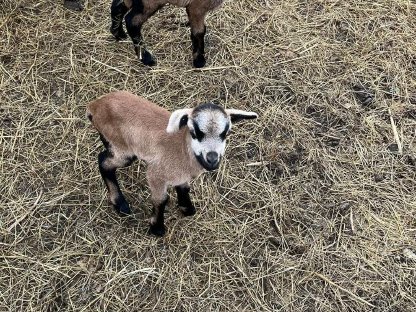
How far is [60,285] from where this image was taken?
12.6 ft

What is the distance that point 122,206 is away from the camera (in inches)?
163

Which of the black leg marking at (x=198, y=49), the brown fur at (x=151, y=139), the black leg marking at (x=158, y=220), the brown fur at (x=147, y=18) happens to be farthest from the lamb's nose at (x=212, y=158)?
the black leg marking at (x=198, y=49)

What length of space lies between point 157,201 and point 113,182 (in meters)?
0.45

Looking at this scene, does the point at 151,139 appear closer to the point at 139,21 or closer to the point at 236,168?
the point at 236,168

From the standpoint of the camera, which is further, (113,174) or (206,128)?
(113,174)

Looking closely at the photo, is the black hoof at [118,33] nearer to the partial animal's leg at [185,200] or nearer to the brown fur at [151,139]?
the brown fur at [151,139]

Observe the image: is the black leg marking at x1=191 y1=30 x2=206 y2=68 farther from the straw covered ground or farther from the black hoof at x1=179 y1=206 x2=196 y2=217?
the black hoof at x1=179 y1=206 x2=196 y2=217

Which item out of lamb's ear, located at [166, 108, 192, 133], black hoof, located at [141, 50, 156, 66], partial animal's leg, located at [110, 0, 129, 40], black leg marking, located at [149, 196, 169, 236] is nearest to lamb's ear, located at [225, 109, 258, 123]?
lamb's ear, located at [166, 108, 192, 133]

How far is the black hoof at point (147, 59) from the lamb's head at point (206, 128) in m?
1.89

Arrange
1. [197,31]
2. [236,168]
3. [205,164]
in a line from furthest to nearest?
[197,31], [236,168], [205,164]

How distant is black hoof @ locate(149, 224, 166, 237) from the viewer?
4039 millimetres

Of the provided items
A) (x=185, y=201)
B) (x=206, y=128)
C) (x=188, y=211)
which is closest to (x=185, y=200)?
(x=185, y=201)

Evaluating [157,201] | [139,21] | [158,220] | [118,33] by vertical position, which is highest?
[139,21]

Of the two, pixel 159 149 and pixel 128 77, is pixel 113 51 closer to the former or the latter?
pixel 128 77
